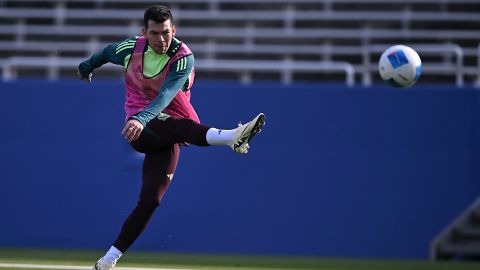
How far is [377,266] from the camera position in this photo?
8.04 m

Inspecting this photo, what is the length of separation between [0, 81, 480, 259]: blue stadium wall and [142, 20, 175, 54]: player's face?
145 inches

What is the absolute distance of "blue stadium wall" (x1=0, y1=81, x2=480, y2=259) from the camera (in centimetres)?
938

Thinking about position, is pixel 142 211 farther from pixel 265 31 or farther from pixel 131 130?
pixel 265 31

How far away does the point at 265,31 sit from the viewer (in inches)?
537

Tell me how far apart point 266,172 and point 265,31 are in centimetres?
462

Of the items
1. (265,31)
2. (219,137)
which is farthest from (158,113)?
(265,31)

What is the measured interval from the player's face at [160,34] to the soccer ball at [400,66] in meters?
2.62

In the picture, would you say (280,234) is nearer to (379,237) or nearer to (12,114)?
(379,237)

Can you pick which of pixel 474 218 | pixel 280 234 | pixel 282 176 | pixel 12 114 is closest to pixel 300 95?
pixel 282 176

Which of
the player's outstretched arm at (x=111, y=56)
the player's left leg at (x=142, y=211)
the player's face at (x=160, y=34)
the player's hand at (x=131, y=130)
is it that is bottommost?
the player's left leg at (x=142, y=211)

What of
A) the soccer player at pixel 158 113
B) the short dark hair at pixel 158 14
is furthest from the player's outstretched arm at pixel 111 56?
the short dark hair at pixel 158 14

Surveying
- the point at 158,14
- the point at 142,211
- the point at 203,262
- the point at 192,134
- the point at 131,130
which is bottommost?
the point at 203,262

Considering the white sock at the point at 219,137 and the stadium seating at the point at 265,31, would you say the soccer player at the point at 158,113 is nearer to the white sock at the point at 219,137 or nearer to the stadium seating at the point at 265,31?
the white sock at the point at 219,137

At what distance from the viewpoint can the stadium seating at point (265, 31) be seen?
13.4 meters
